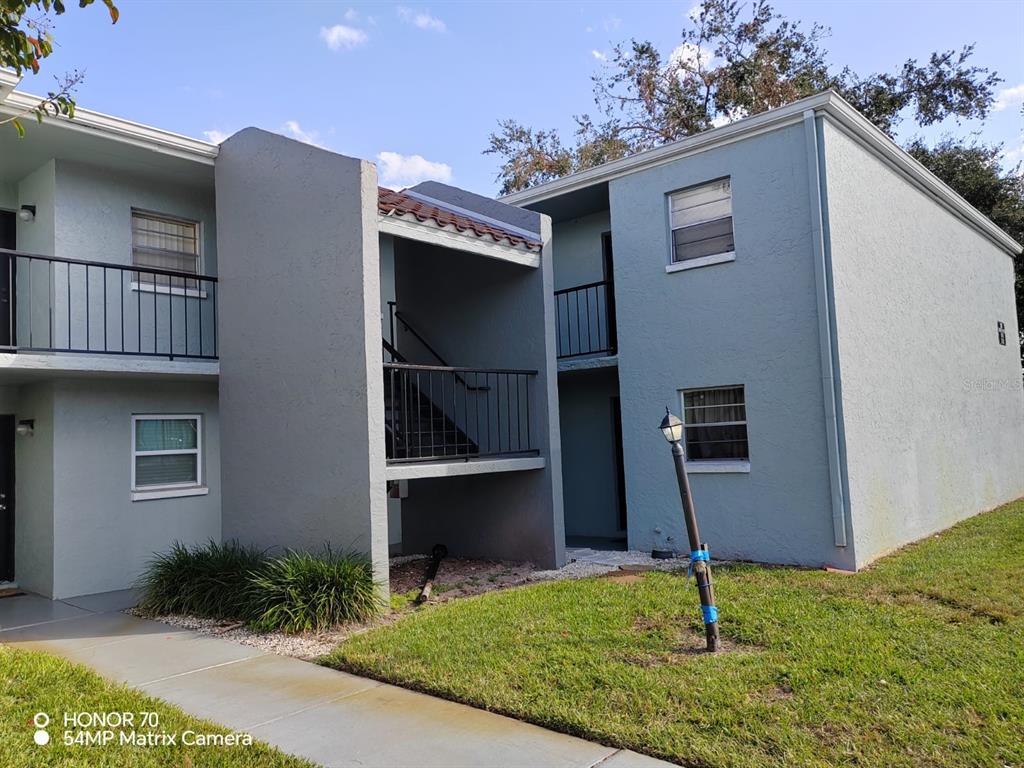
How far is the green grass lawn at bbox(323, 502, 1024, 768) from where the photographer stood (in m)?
4.26

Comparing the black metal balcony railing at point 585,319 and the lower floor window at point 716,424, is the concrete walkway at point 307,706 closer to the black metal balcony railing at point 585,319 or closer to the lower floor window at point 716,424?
the lower floor window at point 716,424

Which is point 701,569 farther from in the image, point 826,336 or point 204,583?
point 204,583

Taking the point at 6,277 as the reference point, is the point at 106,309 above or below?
below

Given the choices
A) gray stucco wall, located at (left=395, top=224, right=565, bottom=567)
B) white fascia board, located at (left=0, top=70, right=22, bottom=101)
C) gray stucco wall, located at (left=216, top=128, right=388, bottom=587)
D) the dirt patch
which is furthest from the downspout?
white fascia board, located at (left=0, top=70, right=22, bottom=101)

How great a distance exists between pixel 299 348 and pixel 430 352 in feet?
11.5

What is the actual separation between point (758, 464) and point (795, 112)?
450 cm

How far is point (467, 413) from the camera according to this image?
11336mm

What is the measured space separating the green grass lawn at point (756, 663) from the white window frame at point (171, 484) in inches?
177

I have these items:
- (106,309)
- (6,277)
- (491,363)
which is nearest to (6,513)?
(106,309)

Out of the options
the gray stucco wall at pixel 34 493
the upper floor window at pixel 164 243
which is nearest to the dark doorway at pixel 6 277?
the gray stucco wall at pixel 34 493

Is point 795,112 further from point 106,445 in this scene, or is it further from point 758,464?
point 106,445

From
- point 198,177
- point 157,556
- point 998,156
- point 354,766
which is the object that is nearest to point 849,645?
point 354,766

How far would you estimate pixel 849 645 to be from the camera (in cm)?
579

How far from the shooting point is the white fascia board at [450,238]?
8.45 metres
